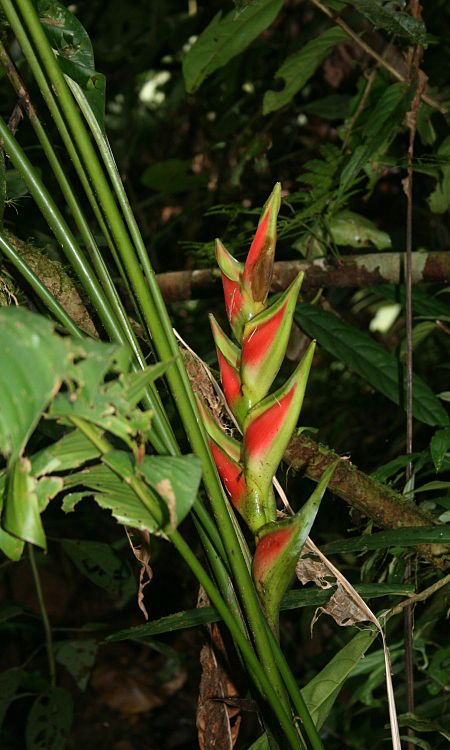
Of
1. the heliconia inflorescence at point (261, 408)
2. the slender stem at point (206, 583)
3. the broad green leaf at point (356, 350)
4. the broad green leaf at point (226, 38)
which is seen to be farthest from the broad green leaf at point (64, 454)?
the broad green leaf at point (226, 38)

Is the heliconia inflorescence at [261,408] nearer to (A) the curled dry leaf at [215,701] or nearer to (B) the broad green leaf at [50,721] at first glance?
(A) the curled dry leaf at [215,701]

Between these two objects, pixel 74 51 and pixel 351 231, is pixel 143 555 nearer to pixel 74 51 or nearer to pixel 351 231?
pixel 74 51

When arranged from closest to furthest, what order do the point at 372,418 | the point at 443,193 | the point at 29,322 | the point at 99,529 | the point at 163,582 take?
the point at 29,322
the point at 443,193
the point at 372,418
the point at 163,582
the point at 99,529

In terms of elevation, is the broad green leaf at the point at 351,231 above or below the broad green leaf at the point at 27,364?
below

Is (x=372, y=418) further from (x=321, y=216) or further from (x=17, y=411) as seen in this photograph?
(x=17, y=411)

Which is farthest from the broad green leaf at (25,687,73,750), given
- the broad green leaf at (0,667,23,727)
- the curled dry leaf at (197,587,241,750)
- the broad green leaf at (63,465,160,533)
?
the broad green leaf at (63,465,160,533)

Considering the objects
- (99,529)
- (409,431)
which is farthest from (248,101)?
(99,529)
